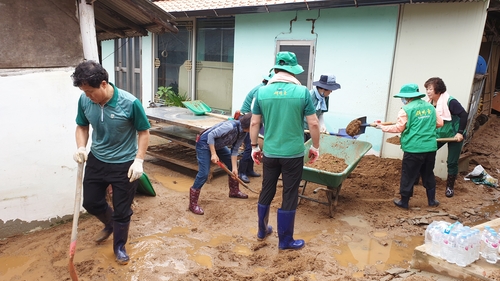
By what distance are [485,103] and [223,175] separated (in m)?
6.91

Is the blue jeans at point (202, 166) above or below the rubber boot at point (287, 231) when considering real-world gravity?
above

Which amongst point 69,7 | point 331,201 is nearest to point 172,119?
point 69,7

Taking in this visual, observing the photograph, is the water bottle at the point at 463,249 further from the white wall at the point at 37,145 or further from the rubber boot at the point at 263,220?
the white wall at the point at 37,145

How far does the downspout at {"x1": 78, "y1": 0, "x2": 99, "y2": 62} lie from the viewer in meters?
3.96

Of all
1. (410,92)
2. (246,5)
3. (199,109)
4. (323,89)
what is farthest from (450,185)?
(246,5)

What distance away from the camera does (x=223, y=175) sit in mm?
6188

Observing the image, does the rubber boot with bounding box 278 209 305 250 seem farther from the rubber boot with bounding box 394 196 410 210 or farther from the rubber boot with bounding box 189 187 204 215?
the rubber boot with bounding box 394 196 410 210

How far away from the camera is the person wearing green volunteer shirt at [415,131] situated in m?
4.49

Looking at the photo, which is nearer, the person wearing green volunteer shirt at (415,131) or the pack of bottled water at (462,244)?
the pack of bottled water at (462,244)

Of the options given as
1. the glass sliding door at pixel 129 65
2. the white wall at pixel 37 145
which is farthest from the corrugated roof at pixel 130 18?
the glass sliding door at pixel 129 65

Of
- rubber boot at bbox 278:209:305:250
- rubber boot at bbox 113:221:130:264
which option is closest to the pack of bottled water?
rubber boot at bbox 278:209:305:250

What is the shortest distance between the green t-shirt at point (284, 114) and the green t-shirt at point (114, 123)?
1108 mm

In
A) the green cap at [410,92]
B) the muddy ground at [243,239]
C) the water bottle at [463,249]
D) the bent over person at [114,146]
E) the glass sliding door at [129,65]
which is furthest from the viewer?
the glass sliding door at [129,65]

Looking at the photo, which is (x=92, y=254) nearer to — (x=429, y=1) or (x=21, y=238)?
(x=21, y=238)
